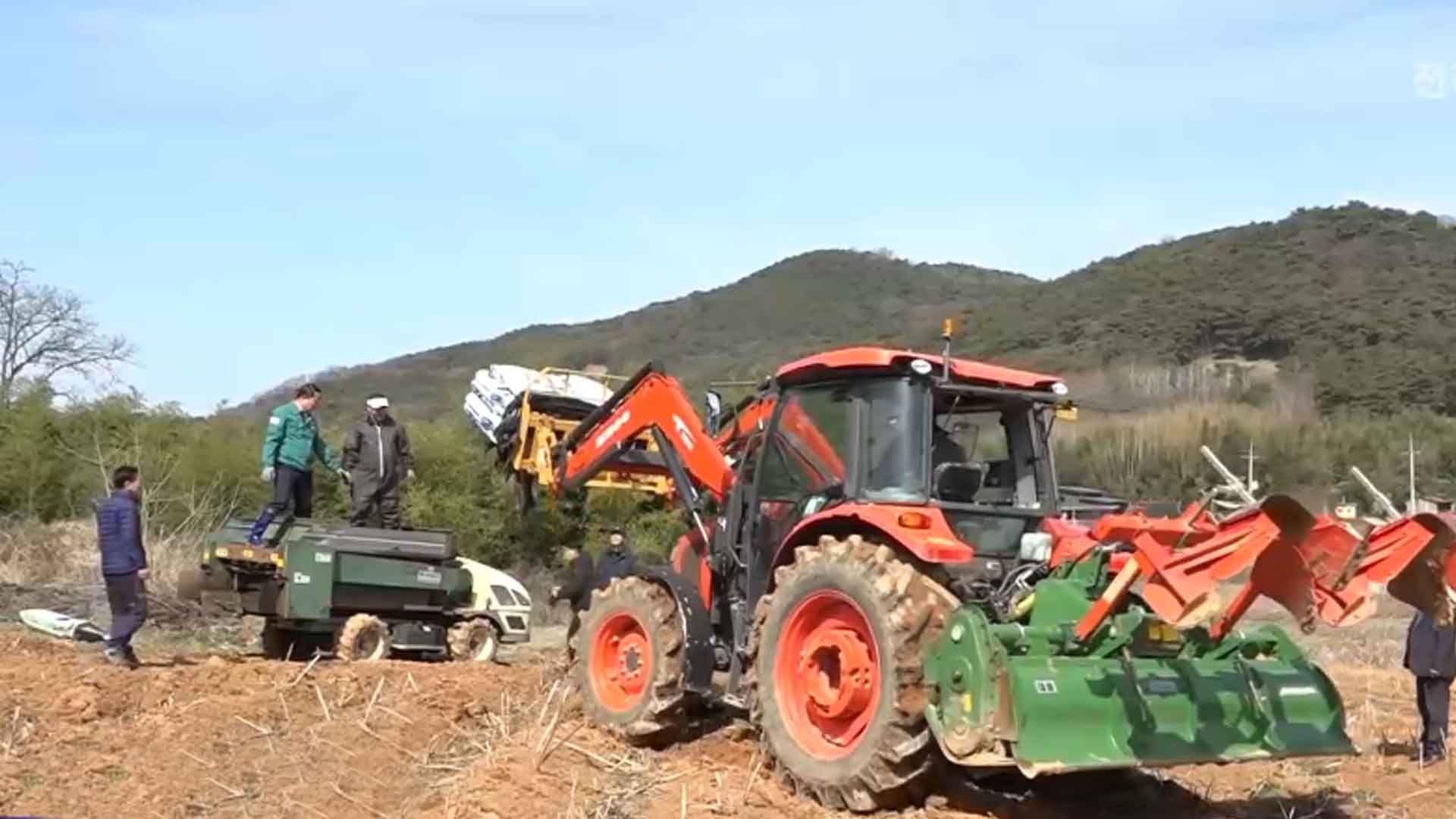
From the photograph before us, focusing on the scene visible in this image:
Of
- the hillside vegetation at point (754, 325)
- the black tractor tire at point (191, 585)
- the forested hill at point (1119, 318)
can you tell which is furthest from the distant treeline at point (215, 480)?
the hillside vegetation at point (754, 325)

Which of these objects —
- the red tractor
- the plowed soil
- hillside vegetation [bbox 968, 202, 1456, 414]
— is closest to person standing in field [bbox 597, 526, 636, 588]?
the plowed soil

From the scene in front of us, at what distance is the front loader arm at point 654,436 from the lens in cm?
906

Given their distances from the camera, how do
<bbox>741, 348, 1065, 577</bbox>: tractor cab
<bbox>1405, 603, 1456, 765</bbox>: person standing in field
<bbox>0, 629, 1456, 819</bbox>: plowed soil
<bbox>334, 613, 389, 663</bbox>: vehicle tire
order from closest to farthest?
<bbox>0, 629, 1456, 819</bbox>: plowed soil
<bbox>741, 348, 1065, 577</bbox>: tractor cab
<bbox>1405, 603, 1456, 765</bbox>: person standing in field
<bbox>334, 613, 389, 663</bbox>: vehicle tire

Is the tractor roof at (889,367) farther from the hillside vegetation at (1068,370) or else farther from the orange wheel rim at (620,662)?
the orange wheel rim at (620,662)

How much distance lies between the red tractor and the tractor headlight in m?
0.01

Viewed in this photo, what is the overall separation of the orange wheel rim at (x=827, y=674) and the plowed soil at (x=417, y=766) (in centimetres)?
33

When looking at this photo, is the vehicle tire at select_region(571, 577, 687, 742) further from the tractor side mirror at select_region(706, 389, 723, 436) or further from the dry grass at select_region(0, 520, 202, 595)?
the dry grass at select_region(0, 520, 202, 595)

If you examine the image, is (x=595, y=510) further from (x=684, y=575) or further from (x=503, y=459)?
(x=684, y=575)

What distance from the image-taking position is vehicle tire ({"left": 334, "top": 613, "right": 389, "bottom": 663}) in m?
11.8

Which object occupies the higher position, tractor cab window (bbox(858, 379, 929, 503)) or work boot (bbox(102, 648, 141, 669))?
tractor cab window (bbox(858, 379, 929, 503))

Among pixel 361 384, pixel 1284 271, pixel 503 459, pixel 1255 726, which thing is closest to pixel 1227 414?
pixel 1284 271

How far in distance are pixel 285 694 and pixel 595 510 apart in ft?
48.1

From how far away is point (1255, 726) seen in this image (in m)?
7.18

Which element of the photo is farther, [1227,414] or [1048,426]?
[1227,414]
